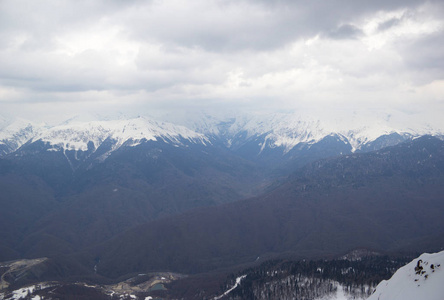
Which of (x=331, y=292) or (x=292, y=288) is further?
(x=292, y=288)

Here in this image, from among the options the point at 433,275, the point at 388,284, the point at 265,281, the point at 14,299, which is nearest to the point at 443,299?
the point at 433,275

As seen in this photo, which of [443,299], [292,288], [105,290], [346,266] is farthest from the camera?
[105,290]

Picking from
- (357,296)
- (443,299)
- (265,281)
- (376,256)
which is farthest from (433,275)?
(376,256)

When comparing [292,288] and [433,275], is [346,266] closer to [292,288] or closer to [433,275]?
[292,288]

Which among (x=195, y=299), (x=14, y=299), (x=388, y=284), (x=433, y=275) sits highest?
(x=433, y=275)

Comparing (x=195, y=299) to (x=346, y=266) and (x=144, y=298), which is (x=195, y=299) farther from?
(x=346, y=266)

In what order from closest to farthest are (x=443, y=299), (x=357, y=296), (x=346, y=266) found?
(x=443, y=299), (x=357, y=296), (x=346, y=266)

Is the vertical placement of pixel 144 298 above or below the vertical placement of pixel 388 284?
below
